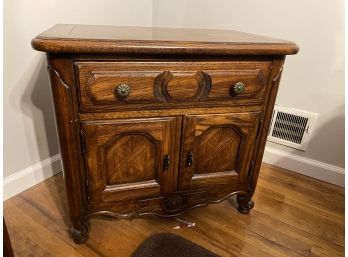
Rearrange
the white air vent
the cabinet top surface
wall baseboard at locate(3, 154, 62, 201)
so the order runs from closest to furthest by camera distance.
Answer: the cabinet top surface
wall baseboard at locate(3, 154, 62, 201)
the white air vent

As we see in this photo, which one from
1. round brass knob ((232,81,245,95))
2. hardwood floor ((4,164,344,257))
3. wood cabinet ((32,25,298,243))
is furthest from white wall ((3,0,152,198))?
round brass knob ((232,81,245,95))

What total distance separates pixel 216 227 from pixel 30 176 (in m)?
0.97

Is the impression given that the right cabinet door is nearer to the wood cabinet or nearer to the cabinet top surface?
the wood cabinet

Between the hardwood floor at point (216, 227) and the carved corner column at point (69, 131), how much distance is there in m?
0.15

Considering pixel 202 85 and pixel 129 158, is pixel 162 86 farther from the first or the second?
pixel 129 158

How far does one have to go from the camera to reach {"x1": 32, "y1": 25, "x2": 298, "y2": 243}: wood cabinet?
2.52ft

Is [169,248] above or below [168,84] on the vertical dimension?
below

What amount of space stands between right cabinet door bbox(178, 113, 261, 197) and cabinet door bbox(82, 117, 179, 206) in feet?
0.19

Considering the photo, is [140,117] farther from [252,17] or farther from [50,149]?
[252,17]

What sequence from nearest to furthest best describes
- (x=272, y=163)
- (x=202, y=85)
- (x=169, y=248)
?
1. (x=202, y=85)
2. (x=169, y=248)
3. (x=272, y=163)

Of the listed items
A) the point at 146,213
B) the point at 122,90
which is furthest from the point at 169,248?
the point at 122,90

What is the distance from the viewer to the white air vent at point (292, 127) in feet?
4.87

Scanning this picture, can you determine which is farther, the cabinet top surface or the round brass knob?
the round brass knob

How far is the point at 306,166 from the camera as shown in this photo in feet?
5.18
